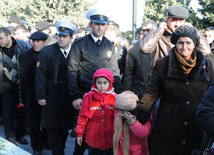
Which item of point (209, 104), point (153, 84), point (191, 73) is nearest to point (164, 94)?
point (153, 84)

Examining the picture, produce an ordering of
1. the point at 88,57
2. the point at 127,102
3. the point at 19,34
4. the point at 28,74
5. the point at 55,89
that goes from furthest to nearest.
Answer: the point at 19,34
the point at 28,74
the point at 55,89
the point at 88,57
the point at 127,102

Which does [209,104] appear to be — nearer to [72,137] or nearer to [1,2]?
[72,137]

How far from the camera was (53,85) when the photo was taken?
4.93 metres

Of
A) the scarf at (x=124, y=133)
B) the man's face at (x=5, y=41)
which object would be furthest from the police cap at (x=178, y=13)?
the man's face at (x=5, y=41)

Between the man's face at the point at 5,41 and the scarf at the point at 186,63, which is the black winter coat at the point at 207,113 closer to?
the scarf at the point at 186,63

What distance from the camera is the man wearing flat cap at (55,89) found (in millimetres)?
4878

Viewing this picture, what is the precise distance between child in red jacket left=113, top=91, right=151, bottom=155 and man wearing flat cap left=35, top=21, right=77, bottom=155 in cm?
155

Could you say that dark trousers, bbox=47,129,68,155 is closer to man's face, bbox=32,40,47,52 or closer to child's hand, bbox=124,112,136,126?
man's face, bbox=32,40,47,52

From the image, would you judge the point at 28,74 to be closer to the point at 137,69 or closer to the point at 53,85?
the point at 53,85

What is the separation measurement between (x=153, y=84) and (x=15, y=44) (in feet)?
12.7

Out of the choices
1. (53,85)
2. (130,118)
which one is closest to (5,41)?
(53,85)

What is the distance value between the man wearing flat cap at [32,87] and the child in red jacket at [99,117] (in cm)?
193

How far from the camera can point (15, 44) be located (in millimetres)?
6016

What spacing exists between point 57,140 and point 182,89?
103 inches
